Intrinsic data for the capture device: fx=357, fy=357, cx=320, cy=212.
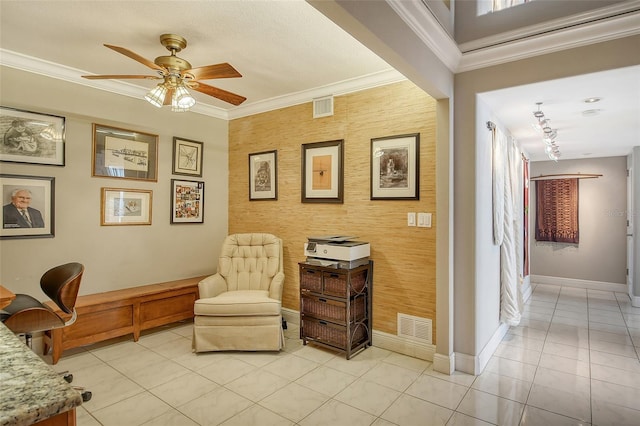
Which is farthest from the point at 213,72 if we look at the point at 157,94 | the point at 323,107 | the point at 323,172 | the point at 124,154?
the point at 124,154

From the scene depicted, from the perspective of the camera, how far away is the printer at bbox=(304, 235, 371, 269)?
3148 mm

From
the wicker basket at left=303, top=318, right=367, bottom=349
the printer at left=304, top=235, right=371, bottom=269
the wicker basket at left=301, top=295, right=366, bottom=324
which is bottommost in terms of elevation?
the wicker basket at left=303, top=318, right=367, bottom=349

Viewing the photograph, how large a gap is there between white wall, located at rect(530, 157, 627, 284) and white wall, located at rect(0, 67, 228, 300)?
19.0ft

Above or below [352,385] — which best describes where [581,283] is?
above

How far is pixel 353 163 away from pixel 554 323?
3.06 metres

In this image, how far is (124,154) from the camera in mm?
3793

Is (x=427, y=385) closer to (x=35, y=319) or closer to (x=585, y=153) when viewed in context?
(x=35, y=319)

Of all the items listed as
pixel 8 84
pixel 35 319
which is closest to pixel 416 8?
pixel 35 319

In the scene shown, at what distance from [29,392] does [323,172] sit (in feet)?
10.5

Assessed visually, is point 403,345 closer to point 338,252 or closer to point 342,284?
point 342,284

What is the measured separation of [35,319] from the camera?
94.4 inches

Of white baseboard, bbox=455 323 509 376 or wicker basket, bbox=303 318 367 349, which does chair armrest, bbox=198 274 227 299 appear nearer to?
wicker basket, bbox=303 318 367 349

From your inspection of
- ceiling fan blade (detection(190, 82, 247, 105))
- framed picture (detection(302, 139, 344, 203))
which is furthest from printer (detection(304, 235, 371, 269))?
ceiling fan blade (detection(190, 82, 247, 105))

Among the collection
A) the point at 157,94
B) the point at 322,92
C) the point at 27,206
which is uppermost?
the point at 322,92
